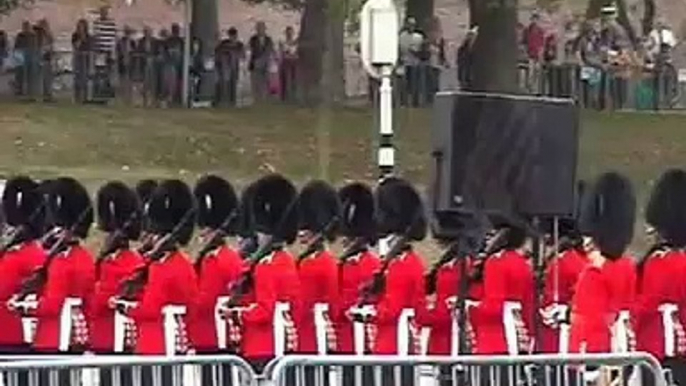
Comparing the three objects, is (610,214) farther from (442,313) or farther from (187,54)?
(187,54)

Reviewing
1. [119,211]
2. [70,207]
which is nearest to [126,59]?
[70,207]

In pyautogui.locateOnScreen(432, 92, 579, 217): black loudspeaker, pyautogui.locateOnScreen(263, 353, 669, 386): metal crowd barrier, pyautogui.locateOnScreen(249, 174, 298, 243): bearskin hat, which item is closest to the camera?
pyautogui.locateOnScreen(263, 353, 669, 386): metal crowd barrier

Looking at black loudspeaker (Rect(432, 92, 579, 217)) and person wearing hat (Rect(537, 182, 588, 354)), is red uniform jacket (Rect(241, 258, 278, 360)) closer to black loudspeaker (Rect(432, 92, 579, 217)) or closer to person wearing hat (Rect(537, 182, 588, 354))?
black loudspeaker (Rect(432, 92, 579, 217))

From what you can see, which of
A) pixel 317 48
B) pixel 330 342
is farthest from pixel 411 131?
pixel 330 342

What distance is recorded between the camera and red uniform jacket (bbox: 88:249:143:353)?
10078 millimetres

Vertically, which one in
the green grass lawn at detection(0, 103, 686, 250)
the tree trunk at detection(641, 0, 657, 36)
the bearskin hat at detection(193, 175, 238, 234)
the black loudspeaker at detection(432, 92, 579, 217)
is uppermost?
the tree trunk at detection(641, 0, 657, 36)

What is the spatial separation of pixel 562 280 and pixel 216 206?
1.64 meters

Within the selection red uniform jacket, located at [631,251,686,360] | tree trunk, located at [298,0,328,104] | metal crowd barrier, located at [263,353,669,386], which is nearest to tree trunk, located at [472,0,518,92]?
tree trunk, located at [298,0,328,104]

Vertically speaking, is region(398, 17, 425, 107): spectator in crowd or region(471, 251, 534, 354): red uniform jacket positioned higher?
region(398, 17, 425, 107): spectator in crowd

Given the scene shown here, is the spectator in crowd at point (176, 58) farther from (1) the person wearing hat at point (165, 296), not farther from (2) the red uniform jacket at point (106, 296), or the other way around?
(1) the person wearing hat at point (165, 296)

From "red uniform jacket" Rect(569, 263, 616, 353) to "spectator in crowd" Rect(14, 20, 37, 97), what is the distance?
9239 millimetres

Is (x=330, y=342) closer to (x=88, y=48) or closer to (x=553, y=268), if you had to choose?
(x=553, y=268)

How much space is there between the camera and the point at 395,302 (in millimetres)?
9914

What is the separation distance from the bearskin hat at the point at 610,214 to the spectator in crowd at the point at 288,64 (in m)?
7.52
